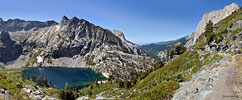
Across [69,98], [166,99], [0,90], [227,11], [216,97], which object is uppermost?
[227,11]

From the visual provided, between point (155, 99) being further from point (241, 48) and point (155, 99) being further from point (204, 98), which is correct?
point (241, 48)

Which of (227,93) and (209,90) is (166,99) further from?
(227,93)

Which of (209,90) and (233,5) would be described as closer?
(209,90)

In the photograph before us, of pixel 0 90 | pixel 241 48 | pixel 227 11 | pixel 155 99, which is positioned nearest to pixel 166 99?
pixel 155 99

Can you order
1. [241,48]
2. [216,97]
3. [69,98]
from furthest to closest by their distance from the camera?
1. [69,98]
2. [241,48]
3. [216,97]

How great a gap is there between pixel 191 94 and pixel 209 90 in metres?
1.90

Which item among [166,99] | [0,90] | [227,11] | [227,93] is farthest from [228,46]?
[227,11]

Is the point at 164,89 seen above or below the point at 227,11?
below

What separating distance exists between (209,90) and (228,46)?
41456 mm

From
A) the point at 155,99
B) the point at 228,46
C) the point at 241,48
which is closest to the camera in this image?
the point at 155,99

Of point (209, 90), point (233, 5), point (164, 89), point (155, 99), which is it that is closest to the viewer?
point (209, 90)

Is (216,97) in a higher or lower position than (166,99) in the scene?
higher

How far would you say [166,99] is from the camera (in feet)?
45.0

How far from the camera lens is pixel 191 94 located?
42.1ft
